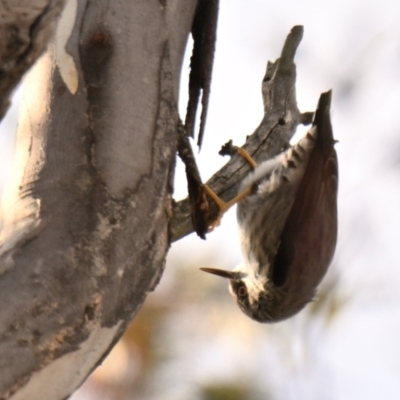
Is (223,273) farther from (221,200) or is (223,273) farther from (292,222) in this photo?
(221,200)

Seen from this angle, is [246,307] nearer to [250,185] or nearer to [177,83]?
[250,185]

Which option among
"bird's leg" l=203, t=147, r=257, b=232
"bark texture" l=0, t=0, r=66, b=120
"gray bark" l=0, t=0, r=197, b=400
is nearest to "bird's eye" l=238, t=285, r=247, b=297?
"bird's leg" l=203, t=147, r=257, b=232

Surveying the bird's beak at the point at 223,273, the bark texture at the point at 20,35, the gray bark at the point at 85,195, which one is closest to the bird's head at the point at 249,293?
the bird's beak at the point at 223,273

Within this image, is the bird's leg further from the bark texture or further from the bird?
the bark texture

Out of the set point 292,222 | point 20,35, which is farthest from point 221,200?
point 20,35

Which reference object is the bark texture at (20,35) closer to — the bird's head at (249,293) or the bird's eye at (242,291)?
the bird's head at (249,293)

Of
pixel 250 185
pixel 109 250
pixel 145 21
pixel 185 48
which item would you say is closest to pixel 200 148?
pixel 185 48
